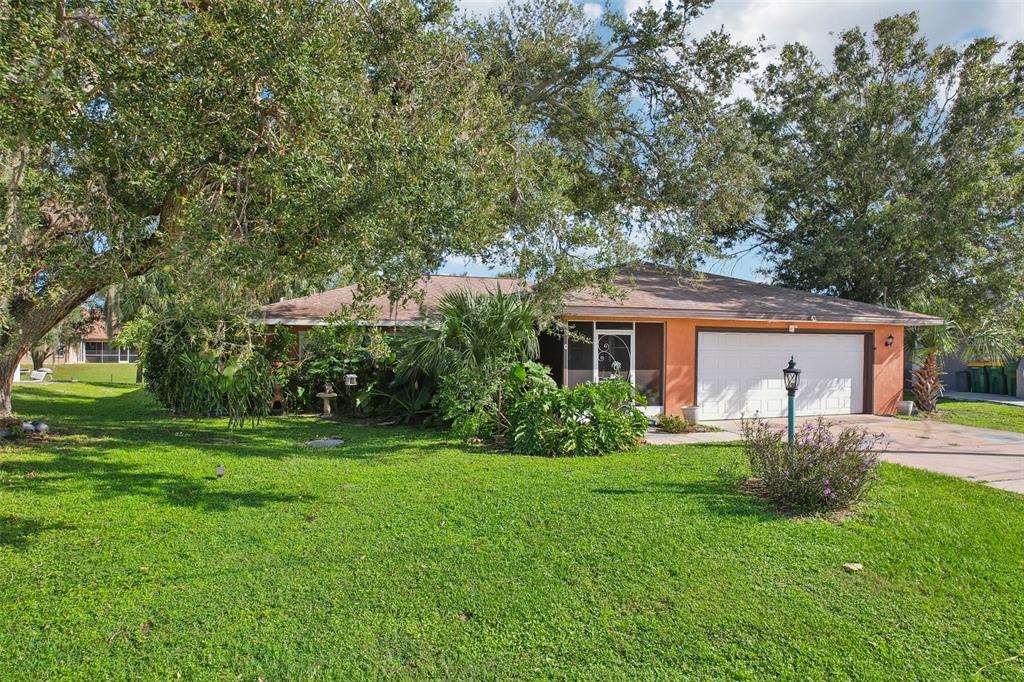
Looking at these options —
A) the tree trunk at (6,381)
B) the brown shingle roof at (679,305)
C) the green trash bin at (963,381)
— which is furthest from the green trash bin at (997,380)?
the tree trunk at (6,381)

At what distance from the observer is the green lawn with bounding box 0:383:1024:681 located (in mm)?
3656

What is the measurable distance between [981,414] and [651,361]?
28.9ft

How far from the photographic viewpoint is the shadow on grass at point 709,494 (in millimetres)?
6215

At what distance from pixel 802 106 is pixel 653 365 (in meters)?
11.5

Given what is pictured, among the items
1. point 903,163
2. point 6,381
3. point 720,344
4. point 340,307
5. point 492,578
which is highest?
point 903,163

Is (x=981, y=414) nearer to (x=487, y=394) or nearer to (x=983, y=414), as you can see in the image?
(x=983, y=414)

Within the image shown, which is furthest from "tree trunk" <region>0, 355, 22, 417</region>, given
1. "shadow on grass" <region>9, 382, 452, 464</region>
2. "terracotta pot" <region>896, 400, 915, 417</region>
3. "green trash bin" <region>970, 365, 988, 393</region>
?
"green trash bin" <region>970, 365, 988, 393</region>

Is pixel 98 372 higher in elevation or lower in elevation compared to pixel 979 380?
lower

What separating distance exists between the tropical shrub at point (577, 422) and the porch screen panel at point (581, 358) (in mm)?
3203

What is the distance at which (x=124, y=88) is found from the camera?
540cm

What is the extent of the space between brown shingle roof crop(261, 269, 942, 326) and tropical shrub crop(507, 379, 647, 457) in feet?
9.12

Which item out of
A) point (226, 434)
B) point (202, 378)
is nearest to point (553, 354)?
point (226, 434)

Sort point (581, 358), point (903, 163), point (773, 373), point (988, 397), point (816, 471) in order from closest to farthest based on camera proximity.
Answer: point (816, 471) → point (581, 358) → point (773, 373) → point (903, 163) → point (988, 397)

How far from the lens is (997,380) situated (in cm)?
2102
